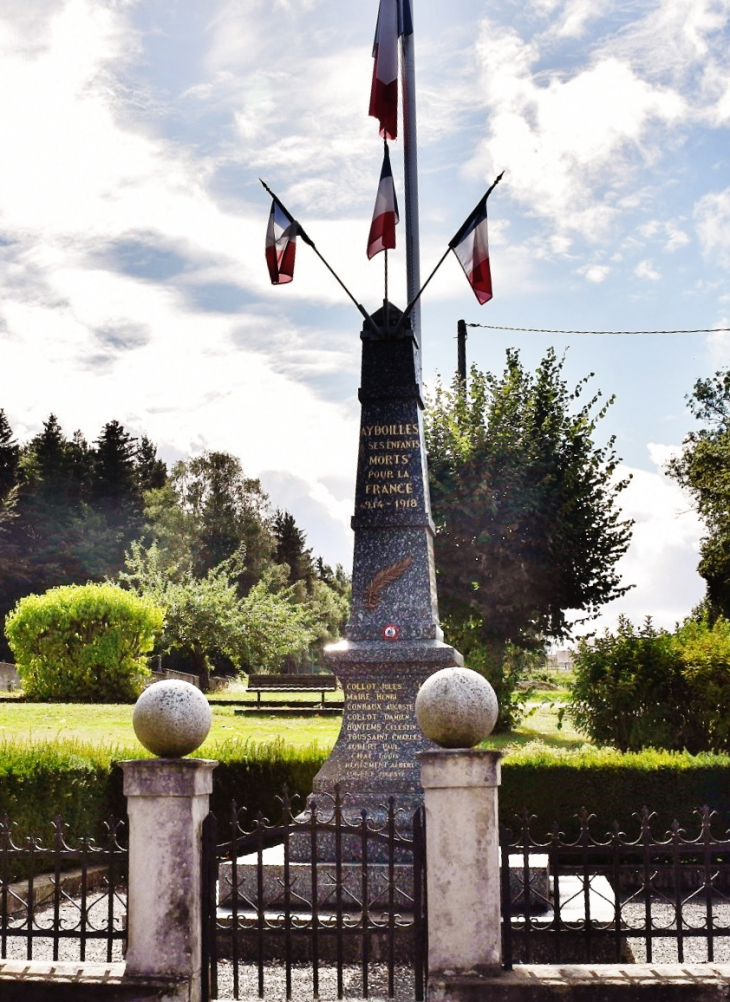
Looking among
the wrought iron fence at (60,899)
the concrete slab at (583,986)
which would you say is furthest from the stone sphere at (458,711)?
the wrought iron fence at (60,899)

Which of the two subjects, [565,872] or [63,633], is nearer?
[565,872]

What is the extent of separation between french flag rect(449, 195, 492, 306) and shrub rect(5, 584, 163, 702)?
53.4 feet

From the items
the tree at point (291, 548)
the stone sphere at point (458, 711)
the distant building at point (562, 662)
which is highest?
the tree at point (291, 548)

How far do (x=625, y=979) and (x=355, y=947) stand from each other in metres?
2.46

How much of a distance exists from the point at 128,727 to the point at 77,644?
6709 millimetres

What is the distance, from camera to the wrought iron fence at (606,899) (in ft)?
19.5

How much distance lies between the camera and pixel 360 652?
30.3 ft

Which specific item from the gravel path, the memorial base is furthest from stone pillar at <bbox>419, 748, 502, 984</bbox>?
the memorial base

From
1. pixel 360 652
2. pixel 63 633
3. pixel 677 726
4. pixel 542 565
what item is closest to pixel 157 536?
pixel 63 633

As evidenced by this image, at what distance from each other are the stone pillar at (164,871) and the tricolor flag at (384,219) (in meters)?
6.18

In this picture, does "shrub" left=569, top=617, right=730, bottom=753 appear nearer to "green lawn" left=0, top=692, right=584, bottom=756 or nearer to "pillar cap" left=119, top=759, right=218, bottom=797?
"green lawn" left=0, top=692, right=584, bottom=756

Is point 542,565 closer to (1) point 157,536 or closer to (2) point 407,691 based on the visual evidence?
(2) point 407,691

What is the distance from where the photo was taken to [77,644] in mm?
24688

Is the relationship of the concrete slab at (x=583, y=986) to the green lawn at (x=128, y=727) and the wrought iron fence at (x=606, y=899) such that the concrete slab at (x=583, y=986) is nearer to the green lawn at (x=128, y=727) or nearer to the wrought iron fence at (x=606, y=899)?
the wrought iron fence at (x=606, y=899)
